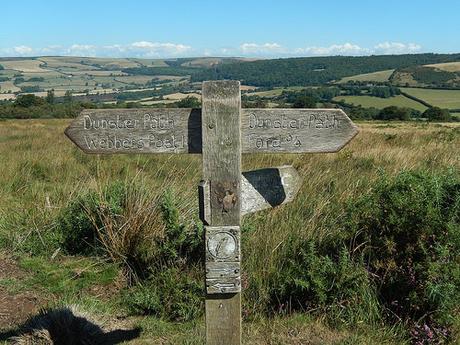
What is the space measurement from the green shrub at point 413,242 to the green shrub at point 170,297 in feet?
3.94

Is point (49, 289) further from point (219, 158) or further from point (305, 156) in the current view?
point (305, 156)

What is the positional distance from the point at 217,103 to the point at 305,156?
550 cm

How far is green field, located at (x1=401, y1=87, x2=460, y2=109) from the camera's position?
56359 mm

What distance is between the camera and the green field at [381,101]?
56.4m

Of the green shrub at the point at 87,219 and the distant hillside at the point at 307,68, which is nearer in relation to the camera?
the green shrub at the point at 87,219

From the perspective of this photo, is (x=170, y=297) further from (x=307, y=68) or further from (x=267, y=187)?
(x=307, y=68)

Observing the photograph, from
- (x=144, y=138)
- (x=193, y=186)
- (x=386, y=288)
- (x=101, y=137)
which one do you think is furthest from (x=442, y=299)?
(x=193, y=186)

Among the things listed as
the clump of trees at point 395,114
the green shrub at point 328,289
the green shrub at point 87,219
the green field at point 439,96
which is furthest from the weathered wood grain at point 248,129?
the green field at point 439,96

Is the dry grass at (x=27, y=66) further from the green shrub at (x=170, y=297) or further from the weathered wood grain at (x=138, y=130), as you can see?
the weathered wood grain at (x=138, y=130)

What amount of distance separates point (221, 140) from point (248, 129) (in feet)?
0.49

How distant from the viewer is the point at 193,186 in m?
5.21

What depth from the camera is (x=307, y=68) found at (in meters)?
113

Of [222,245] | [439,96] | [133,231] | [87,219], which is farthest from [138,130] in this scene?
[439,96]

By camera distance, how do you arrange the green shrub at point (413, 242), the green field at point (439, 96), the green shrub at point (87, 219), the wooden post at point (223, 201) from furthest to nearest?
the green field at point (439, 96) → the green shrub at point (87, 219) → the green shrub at point (413, 242) → the wooden post at point (223, 201)
